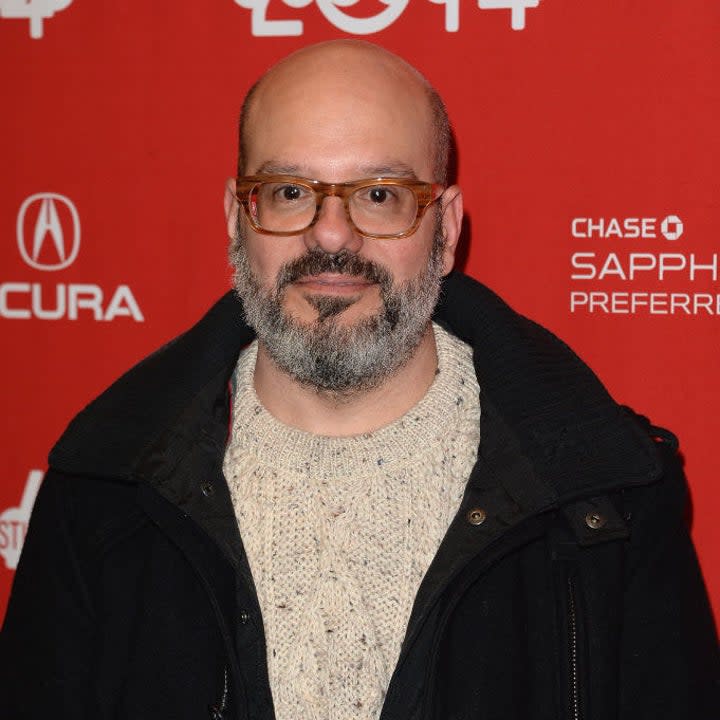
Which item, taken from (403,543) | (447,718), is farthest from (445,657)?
(403,543)

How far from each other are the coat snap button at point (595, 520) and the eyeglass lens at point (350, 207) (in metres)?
0.57

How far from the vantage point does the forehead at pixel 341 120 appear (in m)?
1.85

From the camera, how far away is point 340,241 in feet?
5.91

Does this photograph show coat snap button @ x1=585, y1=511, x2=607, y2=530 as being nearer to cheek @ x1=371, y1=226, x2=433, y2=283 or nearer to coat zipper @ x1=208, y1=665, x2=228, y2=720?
cheek @ x1=371, y1=226, x2=433, y2=283

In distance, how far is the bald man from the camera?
5.79 feet

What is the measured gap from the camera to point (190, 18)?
236cm

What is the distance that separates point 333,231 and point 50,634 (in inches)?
33.8

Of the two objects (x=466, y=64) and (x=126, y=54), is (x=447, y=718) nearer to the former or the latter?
(x=466, y=64)

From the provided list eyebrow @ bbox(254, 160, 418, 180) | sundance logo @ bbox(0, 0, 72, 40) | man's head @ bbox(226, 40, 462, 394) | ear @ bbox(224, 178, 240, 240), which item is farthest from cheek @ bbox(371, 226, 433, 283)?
sundance logo @ bbox(0, 0, 72, 40)

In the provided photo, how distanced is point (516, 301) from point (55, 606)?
1103 millimetres

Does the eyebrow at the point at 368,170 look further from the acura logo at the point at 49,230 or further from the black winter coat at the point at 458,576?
the acura logo at the point at 49,230

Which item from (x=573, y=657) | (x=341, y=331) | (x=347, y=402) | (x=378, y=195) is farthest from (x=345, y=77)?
(x=573, y=657)

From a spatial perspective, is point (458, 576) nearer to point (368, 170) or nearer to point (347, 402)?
point (347, 402)

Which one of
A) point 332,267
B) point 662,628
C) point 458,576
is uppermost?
point 332,267
